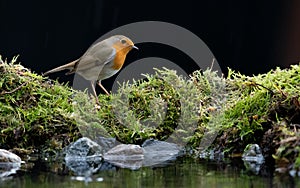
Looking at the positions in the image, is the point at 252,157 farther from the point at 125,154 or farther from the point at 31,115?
the point at 31,115

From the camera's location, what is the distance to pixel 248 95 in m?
3.52

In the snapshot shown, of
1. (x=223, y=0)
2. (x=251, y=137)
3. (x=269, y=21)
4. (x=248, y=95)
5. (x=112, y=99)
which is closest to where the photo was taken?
(x=251, y=137)

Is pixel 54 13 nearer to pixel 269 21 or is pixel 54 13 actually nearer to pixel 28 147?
pixel 269 21

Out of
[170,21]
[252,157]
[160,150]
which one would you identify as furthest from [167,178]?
[170,21]

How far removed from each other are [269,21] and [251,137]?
486cm

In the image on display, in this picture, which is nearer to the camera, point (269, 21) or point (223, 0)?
point (269, 21)

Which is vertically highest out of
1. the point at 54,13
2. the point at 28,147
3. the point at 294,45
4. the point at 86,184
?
the point at 54,13

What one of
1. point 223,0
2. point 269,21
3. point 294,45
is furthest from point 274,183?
point 223,0

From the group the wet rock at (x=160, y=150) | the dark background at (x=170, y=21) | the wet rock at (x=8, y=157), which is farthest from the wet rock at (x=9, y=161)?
the dark background at (x=170, y=21)

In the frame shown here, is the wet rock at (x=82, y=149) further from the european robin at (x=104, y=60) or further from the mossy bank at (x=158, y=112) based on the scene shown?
the european robin at (x=104, y=60)

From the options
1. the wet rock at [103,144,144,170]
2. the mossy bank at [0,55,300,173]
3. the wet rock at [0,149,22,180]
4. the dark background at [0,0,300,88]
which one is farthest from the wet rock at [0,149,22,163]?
the dark background at [0,0,300,88]

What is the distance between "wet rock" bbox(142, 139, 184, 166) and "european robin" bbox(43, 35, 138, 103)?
0.94m

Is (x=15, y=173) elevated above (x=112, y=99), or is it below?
below

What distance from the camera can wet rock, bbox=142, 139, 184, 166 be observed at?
3.39 meters
